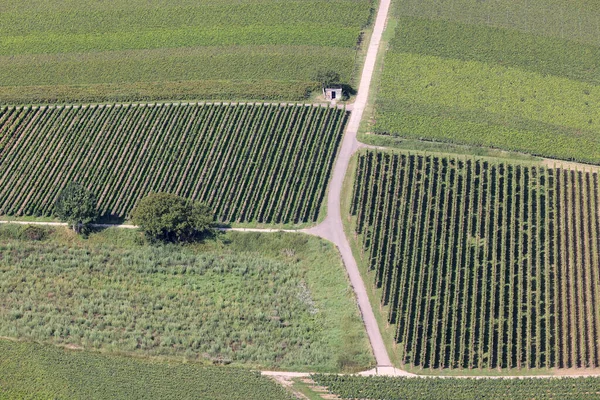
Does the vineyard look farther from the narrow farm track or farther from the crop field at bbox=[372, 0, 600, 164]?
the crop field at bbox=[372, 0, 600, 164]

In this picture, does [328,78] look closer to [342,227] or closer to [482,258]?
[342,227]

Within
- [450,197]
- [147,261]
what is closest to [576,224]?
[450,197]

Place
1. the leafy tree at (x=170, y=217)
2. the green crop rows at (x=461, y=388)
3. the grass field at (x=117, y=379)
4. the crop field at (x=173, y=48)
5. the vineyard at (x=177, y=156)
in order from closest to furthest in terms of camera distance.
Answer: the green crop rows at (x=461, y=388) < the grass field at (x=117, y=379) < the leafy tree at (x=170, y=217) < the vineyard at (x=177, y=156) < the crop field at (x=173, y=48)

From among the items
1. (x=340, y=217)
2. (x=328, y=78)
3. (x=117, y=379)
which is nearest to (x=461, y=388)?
(x=340, y=217)

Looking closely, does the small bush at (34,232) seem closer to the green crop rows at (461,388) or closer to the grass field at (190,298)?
the grass field at (190,298)

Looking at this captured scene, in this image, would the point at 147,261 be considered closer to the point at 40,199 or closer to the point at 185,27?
the point at 40,199

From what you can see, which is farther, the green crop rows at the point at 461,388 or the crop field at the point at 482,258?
the crop field at the point at 482,258

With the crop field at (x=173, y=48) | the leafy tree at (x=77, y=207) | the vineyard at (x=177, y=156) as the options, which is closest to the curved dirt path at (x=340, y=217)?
the vineyard at (x=177, y=156)
